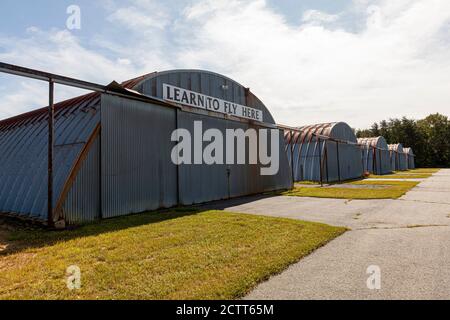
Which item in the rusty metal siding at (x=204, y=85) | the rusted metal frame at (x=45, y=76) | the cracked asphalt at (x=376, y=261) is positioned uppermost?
the rusty metal siding at (x=204, y=85)

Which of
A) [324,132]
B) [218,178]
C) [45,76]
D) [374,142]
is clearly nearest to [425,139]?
[374,142]

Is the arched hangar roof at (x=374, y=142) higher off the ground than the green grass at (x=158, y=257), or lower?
higher

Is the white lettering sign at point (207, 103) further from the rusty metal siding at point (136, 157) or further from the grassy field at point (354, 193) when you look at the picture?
the grassy field at point (354, 193)

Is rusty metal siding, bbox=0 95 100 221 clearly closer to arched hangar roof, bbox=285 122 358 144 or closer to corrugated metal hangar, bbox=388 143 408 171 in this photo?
arched hangar roof, bbox=285 122 358 144

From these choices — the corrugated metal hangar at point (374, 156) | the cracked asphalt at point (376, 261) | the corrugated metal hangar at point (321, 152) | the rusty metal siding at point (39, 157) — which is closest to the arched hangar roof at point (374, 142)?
the corrugated metal hangar at point (374, 156)

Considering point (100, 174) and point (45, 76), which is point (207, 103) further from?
point (45, 76)

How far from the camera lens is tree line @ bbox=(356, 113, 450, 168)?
86.4m

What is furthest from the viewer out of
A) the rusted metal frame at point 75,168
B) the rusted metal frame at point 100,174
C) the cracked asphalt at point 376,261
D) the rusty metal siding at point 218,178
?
the rusty metal siding at point 218,178

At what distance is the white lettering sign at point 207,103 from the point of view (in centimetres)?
1454

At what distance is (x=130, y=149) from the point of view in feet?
40.3

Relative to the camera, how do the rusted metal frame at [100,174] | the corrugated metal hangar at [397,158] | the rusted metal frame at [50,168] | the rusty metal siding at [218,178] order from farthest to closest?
the corrugated metal hangar at [397,158] → the rusty metal siding at [218,178] → the rusted metal frame at [100,174] → the rusted metal frame at [50,168]

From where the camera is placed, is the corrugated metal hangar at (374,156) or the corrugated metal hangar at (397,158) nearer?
the corrugated metal hangar at (374,156)

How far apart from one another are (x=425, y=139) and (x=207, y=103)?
95.2m

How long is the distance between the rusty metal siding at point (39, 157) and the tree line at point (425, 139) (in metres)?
97.7
